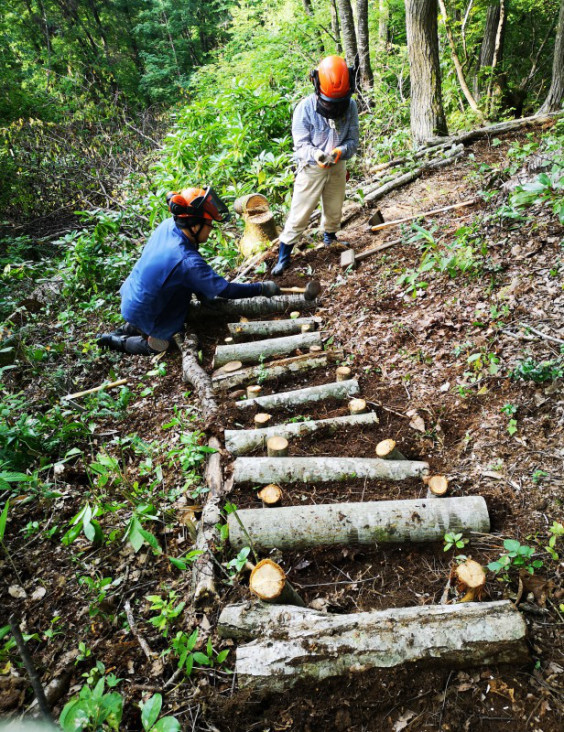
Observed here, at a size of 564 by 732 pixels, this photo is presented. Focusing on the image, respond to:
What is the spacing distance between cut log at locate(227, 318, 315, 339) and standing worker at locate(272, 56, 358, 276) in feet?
3.89

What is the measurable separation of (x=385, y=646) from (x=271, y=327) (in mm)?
3208

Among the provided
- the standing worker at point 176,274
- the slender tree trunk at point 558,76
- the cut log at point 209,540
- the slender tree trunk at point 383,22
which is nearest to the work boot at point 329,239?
the standing worker at point 176,274

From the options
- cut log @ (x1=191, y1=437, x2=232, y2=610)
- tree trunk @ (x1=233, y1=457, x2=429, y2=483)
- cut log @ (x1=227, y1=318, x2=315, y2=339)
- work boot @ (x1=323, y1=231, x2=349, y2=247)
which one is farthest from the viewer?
work boot @ (x1=323, y1=231, x2=349, y2=247)

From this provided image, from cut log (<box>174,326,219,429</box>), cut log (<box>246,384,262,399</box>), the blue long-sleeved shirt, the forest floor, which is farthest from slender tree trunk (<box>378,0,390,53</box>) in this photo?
cut log (<box>246,384,262,399</box>)

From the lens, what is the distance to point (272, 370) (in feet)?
12.5

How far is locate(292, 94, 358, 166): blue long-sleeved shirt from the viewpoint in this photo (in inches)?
183

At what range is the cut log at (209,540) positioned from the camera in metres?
2.22

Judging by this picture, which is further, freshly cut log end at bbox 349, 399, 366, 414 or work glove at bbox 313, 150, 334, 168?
work glove at bbox 313, 150, 334, 168

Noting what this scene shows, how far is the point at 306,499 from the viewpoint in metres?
2.64

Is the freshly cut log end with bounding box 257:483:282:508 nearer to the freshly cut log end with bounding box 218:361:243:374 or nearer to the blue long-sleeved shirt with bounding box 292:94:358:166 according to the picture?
the freshly cut log end with bounding box 218:361:243:374

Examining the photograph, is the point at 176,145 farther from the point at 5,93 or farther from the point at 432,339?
the point at 5,93

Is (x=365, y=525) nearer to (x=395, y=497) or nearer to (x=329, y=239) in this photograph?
(x=395, y=497)

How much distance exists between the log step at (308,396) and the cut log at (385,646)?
1.82 m

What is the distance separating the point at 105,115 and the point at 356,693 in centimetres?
1648
